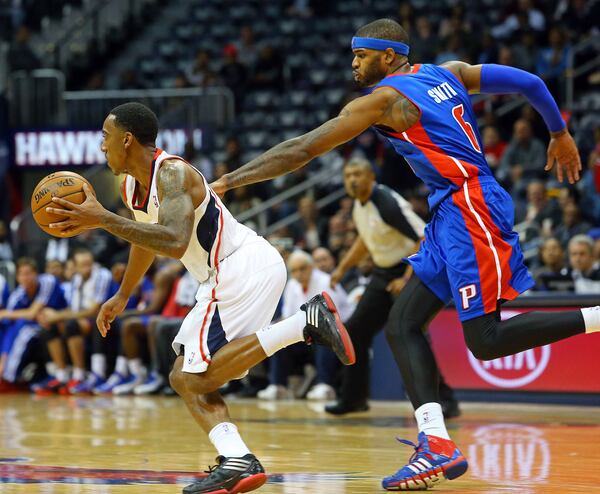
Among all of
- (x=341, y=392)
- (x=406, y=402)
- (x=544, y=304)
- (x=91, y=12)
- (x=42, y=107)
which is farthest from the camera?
(x=91, y=12)

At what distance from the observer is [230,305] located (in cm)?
524

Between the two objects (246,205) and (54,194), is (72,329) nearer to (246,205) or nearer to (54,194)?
(246,205)

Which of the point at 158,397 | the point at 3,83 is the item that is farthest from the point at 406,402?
the point at 3,83

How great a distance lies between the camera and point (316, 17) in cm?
2008

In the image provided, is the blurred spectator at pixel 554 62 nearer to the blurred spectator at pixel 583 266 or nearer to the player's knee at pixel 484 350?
the blurred spectator at pixel 583 266

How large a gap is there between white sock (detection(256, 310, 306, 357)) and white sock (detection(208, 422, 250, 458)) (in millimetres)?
370

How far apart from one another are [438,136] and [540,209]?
24.2 feet

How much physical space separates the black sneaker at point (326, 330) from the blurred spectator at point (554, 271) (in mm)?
5925

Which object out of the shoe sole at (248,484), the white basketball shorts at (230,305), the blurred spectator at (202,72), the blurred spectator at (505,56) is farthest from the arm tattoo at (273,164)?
the blurred spectator at (202,72)

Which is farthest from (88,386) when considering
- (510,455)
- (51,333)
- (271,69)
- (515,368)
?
(271,69)

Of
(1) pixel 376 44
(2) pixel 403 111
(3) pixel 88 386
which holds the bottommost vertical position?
(3) pixel 88 386

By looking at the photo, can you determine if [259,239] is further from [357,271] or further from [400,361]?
Result: [357,271]

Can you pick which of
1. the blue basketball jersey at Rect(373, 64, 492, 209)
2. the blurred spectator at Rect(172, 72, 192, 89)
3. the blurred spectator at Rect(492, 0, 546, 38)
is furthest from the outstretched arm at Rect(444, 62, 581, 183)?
the blurred spectator at Rect(172, 72, 192, 89)

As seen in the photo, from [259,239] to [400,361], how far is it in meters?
0.88
